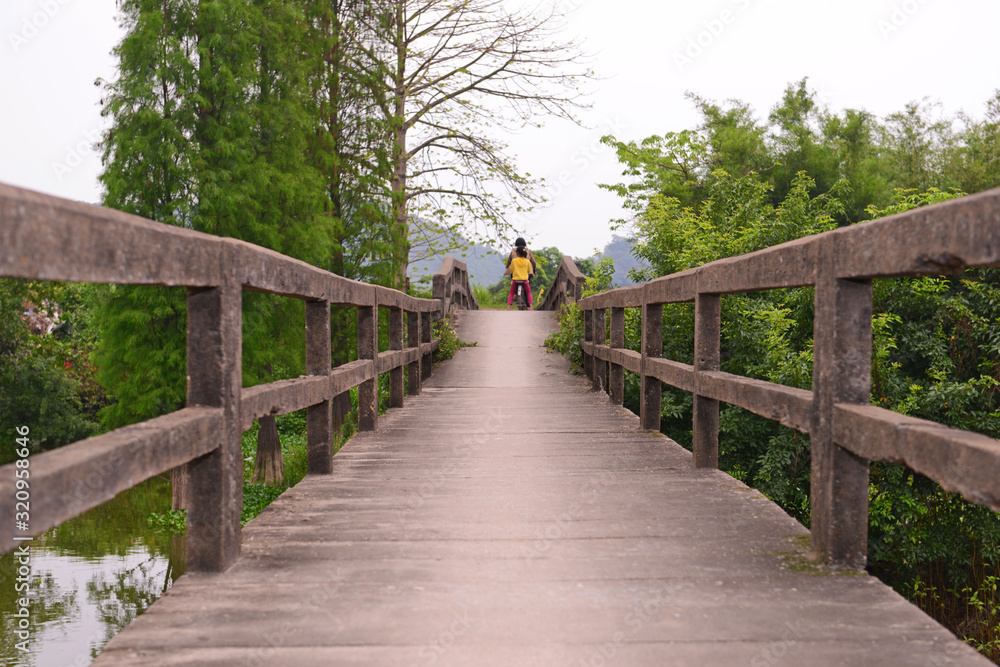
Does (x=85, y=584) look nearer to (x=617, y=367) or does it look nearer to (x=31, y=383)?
(x=31, y=383)

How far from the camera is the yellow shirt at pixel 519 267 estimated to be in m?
16.3

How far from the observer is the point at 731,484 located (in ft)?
11.0

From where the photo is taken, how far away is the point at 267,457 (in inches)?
447

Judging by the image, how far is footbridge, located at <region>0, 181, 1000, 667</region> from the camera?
1652 mm

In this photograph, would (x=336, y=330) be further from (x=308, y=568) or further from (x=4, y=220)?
(x=4, y=220)

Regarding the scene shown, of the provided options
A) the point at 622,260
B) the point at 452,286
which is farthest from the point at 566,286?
the point at 622,260

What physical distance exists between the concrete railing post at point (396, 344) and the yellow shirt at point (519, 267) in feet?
33.7

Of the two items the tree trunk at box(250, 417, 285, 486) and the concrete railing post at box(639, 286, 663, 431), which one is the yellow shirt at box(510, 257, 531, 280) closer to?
the tree trunk at box(250, 417, 285, 486)

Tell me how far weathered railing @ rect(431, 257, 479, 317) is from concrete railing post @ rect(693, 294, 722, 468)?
24.6 ft

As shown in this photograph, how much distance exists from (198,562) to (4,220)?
52.3 inches

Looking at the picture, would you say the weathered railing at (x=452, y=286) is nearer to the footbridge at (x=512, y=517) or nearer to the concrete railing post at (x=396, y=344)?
the concrete railing post at (x=396, y=344)

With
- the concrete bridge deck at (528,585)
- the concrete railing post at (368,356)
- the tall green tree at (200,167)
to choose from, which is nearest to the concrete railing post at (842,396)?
the concrete bridge deck at (528,585)

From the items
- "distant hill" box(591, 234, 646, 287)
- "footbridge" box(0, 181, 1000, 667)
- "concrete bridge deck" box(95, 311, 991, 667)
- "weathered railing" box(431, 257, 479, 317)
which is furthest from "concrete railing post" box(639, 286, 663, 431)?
"weathered railing" box(431, 257, 479, 317)

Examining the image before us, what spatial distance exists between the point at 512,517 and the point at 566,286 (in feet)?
37.7
